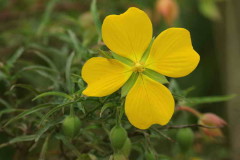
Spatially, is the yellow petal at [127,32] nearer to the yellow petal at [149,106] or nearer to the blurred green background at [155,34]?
the yellow petal at [149,106]

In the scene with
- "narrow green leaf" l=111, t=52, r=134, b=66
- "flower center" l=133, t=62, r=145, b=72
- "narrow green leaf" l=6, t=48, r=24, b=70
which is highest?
"narrow green leaf" l=111, t=52, r=134, b=66

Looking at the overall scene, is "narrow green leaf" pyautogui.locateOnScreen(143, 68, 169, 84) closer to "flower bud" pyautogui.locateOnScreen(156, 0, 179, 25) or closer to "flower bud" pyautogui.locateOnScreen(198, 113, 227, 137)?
"flower bud" pyautogui.locateOnScreen(198, 113, 227, 137)

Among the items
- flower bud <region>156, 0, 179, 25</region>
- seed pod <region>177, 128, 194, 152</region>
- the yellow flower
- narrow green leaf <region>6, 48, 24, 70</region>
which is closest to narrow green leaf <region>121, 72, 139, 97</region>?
the yellow flower

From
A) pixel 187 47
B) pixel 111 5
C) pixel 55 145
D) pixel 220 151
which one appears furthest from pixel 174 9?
A: pixel 187 47

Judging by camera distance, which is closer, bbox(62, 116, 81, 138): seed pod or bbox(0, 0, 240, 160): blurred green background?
bbox(62, 116, 81, 138): seed pod

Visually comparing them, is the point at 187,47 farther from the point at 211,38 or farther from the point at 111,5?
the point at 211,38

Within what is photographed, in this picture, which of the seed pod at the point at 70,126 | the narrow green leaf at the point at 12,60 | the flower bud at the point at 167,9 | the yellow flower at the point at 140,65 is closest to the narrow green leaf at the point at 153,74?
the yellow flower at the point at 140,65
